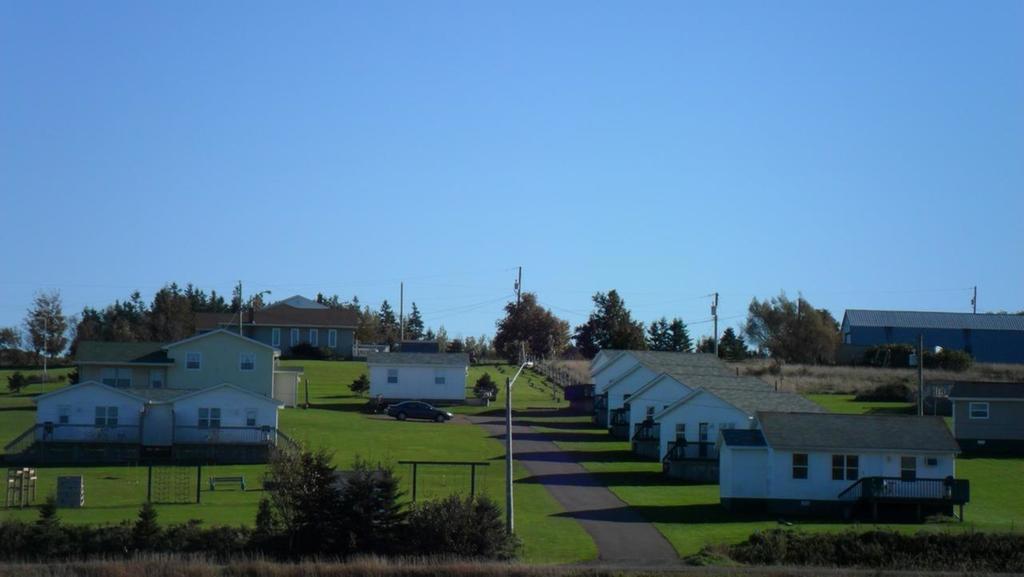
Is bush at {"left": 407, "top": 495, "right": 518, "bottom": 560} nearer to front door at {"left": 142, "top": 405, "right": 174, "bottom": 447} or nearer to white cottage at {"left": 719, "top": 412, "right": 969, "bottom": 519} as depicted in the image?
white cottage at {"left": 719, "top": 412, "right": 969, "bottom": 519}

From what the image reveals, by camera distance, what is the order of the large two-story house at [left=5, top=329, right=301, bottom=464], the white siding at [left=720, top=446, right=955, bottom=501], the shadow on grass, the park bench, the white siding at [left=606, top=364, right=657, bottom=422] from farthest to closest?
the white siding at [left=606, top=364, right=657, bottom=422] → the large two-story house at [left=5, top=329, right=301, bottom=464] → the shadow on grass → the park bench → the white siding at [left=720, top=446, right=955, bottom=501]

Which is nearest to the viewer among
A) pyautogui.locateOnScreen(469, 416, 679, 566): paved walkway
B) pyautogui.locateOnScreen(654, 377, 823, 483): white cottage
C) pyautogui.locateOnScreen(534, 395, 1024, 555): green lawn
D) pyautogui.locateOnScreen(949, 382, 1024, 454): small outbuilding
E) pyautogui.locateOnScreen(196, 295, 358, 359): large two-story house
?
pyautogui.locateOnScreen(469, 416, 679, 566): paved walkway

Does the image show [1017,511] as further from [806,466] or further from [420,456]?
[420,456]

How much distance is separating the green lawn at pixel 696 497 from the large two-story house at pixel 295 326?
5025cm

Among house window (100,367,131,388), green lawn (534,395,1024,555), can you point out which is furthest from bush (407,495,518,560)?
house window (100,367,131,388)

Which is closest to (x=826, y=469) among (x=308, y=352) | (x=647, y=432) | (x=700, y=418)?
(x=700, y=418)

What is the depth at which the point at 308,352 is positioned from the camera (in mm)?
121625

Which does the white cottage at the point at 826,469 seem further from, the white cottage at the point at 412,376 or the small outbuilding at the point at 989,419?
the white cottage at the point at 412,376

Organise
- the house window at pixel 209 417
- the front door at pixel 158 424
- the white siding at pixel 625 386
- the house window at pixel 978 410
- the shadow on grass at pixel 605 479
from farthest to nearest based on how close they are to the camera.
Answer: the white siding at pixel 625 386, the house window at pixel 978 410, the house window at pixel 209 417, the front door at pixel 158 424, the shadow on grass at pixel 605 479

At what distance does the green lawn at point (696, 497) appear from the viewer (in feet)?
148

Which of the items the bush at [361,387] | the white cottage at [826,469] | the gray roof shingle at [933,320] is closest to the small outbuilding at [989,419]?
the white cottage at [826,469]

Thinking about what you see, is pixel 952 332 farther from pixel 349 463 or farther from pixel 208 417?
pixel 349 463

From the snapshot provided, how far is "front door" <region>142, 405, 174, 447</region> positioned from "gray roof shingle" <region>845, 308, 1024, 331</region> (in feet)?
272

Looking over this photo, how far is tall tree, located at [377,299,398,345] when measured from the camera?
6208 inches
